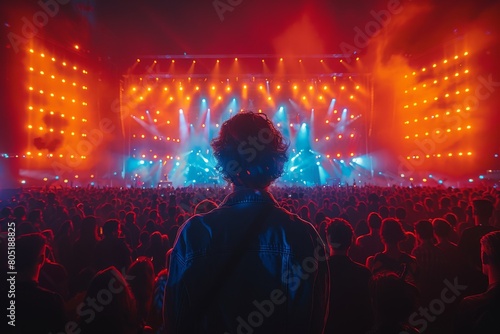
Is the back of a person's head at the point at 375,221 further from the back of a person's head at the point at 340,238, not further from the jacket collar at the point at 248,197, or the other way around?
the jacket collar at the point at 248,197

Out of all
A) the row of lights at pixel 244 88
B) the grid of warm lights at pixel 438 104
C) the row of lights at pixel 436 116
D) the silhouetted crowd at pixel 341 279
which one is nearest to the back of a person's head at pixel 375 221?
the silhouetted crowd at pixel 341 279

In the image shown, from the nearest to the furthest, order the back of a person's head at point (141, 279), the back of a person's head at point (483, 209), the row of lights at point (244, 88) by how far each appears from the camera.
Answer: the back of a person's head at point (141, 279) → the back of a person's head at point (483, 209) → the row of lights at point (244, 88)

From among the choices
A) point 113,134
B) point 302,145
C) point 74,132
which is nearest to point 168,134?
point 113,134

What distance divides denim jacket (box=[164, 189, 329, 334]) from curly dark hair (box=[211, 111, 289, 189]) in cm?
21

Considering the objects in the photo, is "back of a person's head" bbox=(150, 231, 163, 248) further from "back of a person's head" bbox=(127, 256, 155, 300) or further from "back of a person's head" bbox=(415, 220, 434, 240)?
"back of a person's head" bbox=(415, 220, 434, 240)

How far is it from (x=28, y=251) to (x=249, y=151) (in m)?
2.13

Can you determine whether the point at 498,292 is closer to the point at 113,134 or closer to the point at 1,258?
the point at 1,258

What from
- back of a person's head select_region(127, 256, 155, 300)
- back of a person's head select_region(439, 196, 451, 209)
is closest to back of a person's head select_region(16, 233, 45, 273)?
back of a person's head select_region(127, 256, 155, 300)

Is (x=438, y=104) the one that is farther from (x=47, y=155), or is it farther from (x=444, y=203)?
(x=47, y=155)

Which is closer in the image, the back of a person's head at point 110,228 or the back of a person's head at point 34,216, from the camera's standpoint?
the back of a person's head at point 110,228

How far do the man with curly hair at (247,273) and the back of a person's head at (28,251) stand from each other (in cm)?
172

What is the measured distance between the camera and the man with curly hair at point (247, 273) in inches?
54.9

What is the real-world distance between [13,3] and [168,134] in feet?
58.5

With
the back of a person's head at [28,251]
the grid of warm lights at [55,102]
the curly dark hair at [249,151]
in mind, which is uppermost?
the grid of warm lights at [55,102]
